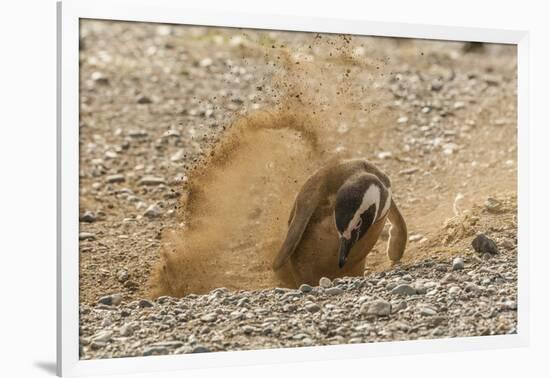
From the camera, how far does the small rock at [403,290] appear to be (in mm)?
5977

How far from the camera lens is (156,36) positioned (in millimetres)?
5742

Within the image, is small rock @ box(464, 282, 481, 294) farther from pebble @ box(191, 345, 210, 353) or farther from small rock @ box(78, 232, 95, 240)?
small rock @ box(78, 232, 95, 240)

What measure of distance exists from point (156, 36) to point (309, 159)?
1.19 meters

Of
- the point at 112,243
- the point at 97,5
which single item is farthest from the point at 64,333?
the point at 97,5

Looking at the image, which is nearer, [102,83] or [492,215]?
[102,83]

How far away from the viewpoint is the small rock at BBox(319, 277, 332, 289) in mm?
5885

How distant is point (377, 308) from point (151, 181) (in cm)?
168

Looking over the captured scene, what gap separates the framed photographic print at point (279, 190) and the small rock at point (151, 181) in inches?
1.1

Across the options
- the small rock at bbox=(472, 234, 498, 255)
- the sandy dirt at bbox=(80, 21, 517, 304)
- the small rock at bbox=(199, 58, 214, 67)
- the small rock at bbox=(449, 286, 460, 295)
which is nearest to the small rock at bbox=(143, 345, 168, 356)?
the sandy dirt at bbox=(80, 21, 517, 304)

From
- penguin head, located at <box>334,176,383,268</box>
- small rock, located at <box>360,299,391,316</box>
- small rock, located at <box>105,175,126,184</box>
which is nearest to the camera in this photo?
small rock, located at <box>360,299,391,316</box>

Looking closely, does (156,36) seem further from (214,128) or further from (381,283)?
(381,283)

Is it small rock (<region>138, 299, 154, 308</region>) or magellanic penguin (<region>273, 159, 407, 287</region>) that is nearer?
small rock (<region>138, 299, 154, 308</region>)

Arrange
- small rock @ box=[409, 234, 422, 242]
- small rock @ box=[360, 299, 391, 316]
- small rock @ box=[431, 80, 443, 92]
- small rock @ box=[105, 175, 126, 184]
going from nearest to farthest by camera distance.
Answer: small rock @ box=[360, 299, 391, 316] → small rock @ box=[105, 175, 126, 184] → small rock @ box=[409, 234, 422, 242] → small rock @ box=[431, 80, 443, 92]

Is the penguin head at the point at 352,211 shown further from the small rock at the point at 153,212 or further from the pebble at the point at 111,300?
the pebble at the point at 111,300
